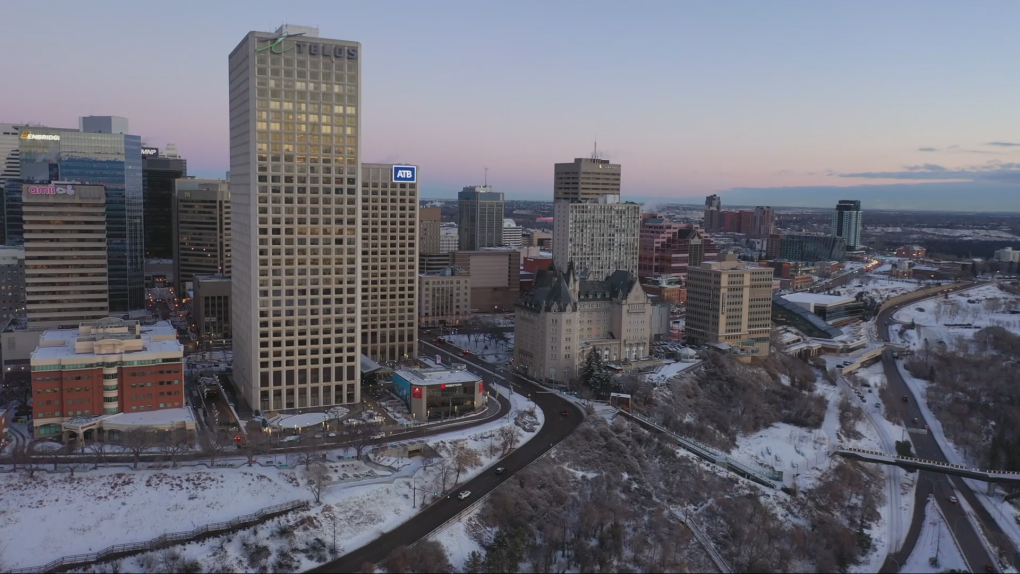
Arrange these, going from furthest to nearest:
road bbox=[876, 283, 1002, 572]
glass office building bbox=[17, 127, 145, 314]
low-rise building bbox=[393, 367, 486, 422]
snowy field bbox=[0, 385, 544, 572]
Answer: glass office building bbox=[17, 127, 145, 314] < low-rise building bbox=[393, 367, 486, 422] < road bbox=[876, 283, 1002, 572] < snowy field bbox=[0, 385, 544, 572]

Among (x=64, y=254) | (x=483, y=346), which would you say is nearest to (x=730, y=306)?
(x=483, y=346)

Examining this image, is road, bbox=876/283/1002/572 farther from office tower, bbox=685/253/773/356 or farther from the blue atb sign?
the blue atb sign

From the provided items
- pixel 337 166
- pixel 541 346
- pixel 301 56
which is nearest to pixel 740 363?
pixel 541 346

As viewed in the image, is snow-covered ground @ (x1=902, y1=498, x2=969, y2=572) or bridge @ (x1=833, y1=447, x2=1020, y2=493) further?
bridge @ (x1=833, y1=447, x2=1020, y2=493)

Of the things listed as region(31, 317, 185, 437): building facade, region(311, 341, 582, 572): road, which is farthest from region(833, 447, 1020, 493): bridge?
region(31, 317, 185, 437): building facade

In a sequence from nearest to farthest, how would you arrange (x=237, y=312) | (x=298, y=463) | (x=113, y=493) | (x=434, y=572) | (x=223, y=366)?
(x=434, y=572)
(x=113, y=493)
(x=298, y=463)
(x=237, y=312)
(x=223, y=366)

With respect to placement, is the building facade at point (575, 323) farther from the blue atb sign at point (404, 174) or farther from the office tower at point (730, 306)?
the blue atb sign at point (404, 174)

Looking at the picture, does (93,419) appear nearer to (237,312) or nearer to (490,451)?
(237,312)

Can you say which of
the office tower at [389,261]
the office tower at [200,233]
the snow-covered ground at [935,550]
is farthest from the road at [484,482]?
the office tower at [200,233]

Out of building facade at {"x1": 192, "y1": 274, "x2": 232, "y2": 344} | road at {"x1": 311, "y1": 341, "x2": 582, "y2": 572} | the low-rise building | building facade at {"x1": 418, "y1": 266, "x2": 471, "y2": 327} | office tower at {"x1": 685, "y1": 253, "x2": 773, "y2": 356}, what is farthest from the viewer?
building facade at {"x1": 418, "y1": 266, "x2": 471, "y2": 327}
